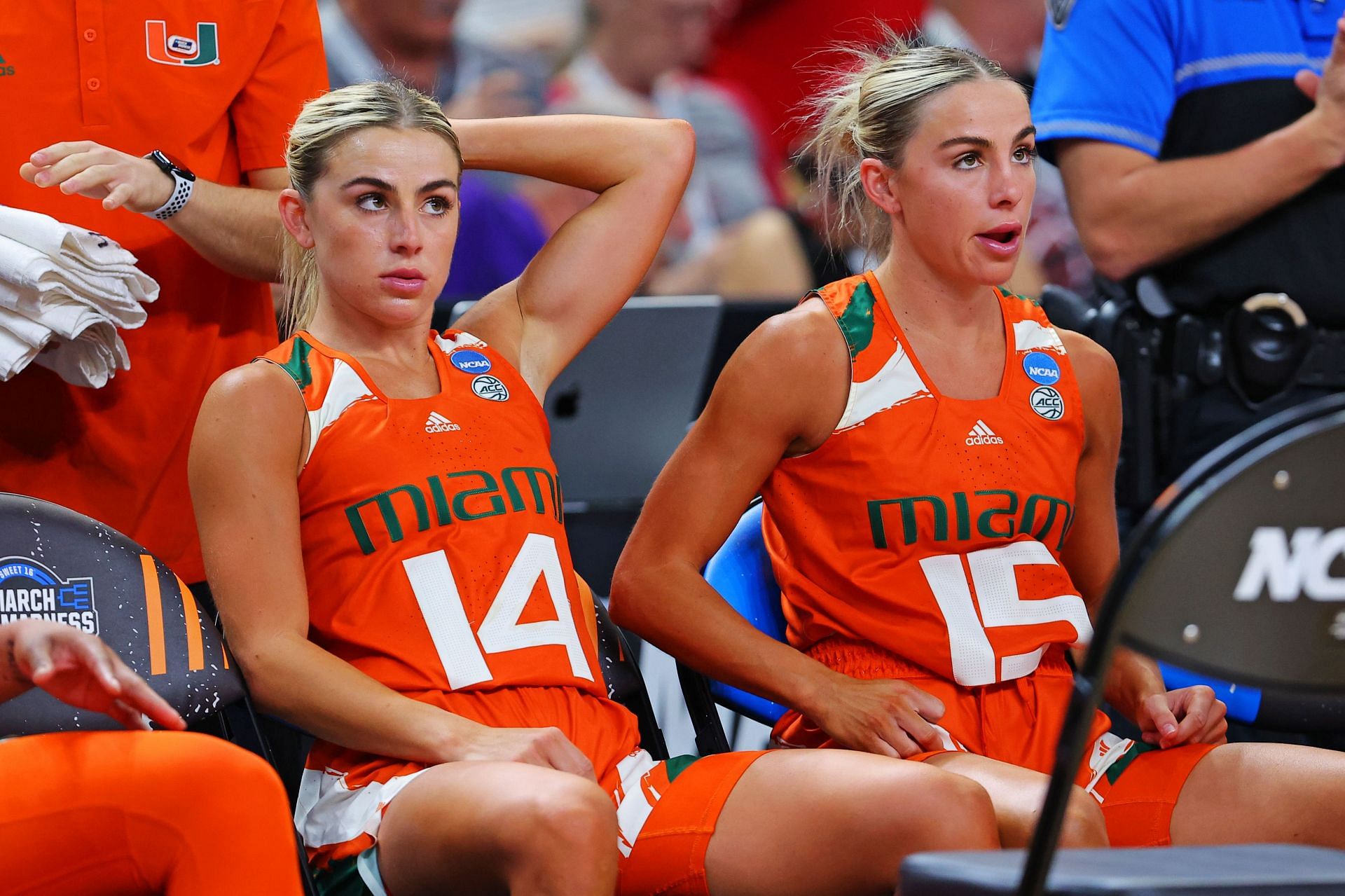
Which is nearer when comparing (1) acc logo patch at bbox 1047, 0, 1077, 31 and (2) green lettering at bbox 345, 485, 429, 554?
(2) green lettering at bbox 345, 485, 429, 554

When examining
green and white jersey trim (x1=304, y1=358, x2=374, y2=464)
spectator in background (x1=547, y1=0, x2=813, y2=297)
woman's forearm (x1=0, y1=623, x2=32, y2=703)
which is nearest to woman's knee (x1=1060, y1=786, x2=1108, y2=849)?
green and white jersey trim (x1=304, y1=358, x2=374, y2=464)

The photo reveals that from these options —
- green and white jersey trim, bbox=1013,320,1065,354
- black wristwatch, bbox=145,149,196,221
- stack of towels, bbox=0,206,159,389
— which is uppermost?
black wristwatch, bbox=145,149,196,221

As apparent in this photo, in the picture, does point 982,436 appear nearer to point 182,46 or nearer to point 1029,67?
point 182,46

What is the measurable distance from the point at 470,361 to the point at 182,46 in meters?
0.64

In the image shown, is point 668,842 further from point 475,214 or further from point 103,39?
point 475,214

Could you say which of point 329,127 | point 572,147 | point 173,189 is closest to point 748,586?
point 572,147

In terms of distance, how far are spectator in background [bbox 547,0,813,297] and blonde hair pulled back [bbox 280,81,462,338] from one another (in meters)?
2.92

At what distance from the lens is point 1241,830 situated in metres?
1.96

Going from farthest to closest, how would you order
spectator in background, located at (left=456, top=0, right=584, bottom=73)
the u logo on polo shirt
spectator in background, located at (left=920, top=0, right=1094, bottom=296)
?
spectator in background, located at (left=920, top=0, right=1094, bottom=296)
spectator in background, located at (left=456, top=0, right=584, bottom=73)
the u logo on polo shirt

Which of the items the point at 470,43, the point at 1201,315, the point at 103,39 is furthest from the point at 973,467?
the point at 470,43

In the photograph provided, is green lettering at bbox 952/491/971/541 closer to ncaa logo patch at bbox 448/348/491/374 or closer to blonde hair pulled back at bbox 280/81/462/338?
ncaa logo patch at bbox 448/348/491/374

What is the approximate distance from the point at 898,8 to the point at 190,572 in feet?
14.9

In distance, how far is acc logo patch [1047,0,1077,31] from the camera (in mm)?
2674

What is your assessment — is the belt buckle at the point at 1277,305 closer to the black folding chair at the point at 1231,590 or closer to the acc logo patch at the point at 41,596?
the black folding chair at the point at 1231,590
